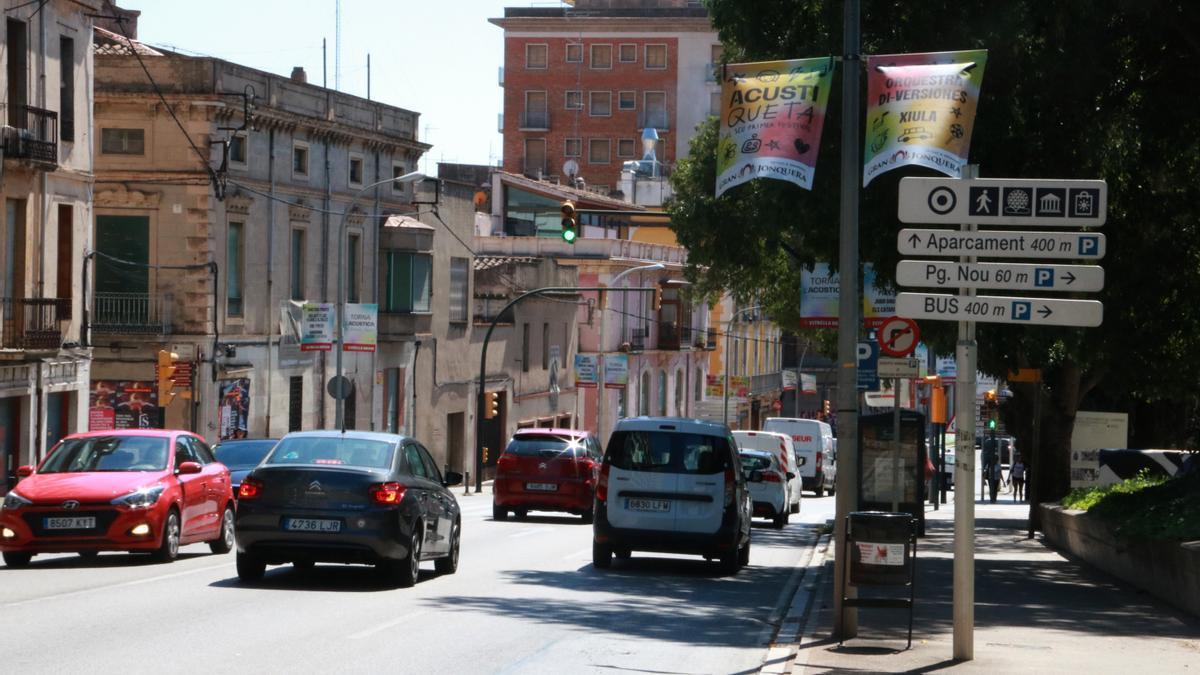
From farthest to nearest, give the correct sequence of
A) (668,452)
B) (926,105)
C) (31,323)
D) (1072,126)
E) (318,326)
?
1. (318,326)
2. (31,323)
3. (668,452)
4. (1072,126)
5. (926,105)

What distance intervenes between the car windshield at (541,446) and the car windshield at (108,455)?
12.8m

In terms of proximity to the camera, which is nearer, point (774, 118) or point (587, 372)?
point (774, 118)

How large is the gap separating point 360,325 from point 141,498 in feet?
97.8

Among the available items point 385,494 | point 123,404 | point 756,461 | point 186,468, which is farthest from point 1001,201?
point 123,404

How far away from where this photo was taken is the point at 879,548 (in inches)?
540

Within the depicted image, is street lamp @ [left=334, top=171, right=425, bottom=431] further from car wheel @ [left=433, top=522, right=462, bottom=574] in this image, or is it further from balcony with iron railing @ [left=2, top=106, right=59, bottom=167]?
car wheel @ [left=433, top=522, right=462, bottom=574]

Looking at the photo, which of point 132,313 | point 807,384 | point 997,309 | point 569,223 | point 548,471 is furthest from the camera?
point 807,384

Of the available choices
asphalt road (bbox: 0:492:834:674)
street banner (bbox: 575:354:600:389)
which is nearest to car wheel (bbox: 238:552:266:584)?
asphalt road (bbox: 0:492:834:674)

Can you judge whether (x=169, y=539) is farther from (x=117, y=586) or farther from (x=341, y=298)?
(x=341, y=298)

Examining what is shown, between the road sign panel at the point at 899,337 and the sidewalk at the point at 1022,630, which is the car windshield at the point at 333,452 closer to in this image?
the sidewalk at the point at 1022,630

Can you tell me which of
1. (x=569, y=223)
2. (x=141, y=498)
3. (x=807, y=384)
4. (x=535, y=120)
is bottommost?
(x=807, y=384)

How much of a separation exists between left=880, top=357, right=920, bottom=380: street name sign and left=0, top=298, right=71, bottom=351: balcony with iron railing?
18791 mm

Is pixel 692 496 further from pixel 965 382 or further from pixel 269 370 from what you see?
pixel 269 370

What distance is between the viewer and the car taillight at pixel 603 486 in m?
21.5
